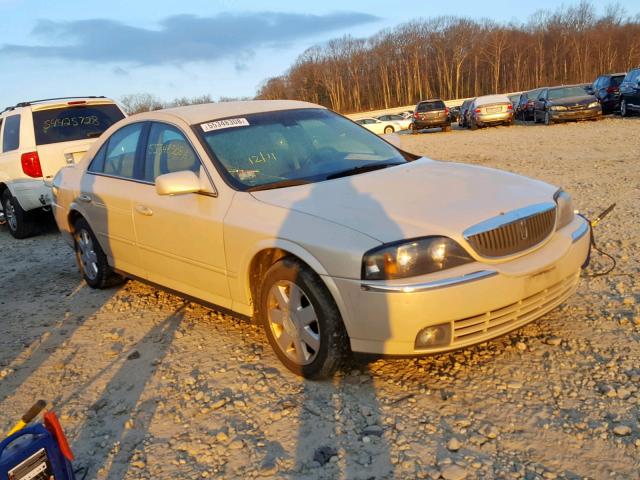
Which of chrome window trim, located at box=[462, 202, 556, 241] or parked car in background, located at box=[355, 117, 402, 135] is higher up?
chrome window trim, located at box=[462, 202, 556, 241]

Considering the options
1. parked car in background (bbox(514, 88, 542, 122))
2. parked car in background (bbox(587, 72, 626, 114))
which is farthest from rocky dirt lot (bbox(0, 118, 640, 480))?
parked car in background (bbox(514, 88, 542, 122))

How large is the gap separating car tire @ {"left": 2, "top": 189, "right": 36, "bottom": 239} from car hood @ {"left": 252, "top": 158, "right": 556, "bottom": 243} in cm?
622

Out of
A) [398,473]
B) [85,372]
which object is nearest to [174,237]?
[85,372]

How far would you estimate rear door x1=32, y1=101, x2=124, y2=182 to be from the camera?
8047 mm

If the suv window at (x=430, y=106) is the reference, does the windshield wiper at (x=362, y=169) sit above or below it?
above

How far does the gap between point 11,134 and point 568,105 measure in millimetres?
19353

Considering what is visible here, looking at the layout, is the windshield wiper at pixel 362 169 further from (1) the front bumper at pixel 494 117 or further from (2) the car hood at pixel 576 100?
(1) the front bumper at pixel 494 117

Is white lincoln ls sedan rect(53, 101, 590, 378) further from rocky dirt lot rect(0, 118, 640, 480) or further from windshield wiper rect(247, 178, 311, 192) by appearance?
rocky dirt lot rect(0, 118, 640, 480)

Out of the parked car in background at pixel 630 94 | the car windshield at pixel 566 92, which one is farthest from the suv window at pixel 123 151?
the car windshield at pixel 566 92

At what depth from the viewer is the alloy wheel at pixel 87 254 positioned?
547 centimetres

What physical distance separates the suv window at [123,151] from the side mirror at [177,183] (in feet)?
3.56

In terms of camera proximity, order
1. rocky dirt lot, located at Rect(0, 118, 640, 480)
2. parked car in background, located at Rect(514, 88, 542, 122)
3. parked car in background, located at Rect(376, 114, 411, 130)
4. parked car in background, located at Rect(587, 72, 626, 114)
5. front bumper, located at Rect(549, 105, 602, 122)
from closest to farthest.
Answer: rocky dirt lot, located at Rect(0, 118, 640, 480) < front bumper, located at Rect(549, 105, 602, 122) < parked car in background, located at Rect(587, 72, 626, 114) < parked car in background, located at Rect(514, 88, 542, 122) < parked car in background, located at Rect(376, 114, 411, 130)

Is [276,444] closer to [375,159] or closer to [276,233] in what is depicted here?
[276,233]

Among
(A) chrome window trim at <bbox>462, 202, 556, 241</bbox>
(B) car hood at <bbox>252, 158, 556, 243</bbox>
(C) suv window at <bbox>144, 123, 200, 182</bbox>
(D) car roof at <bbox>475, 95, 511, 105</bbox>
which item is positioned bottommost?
(D) car roof at <bbox>475, 95, 511, 105</bbox>
